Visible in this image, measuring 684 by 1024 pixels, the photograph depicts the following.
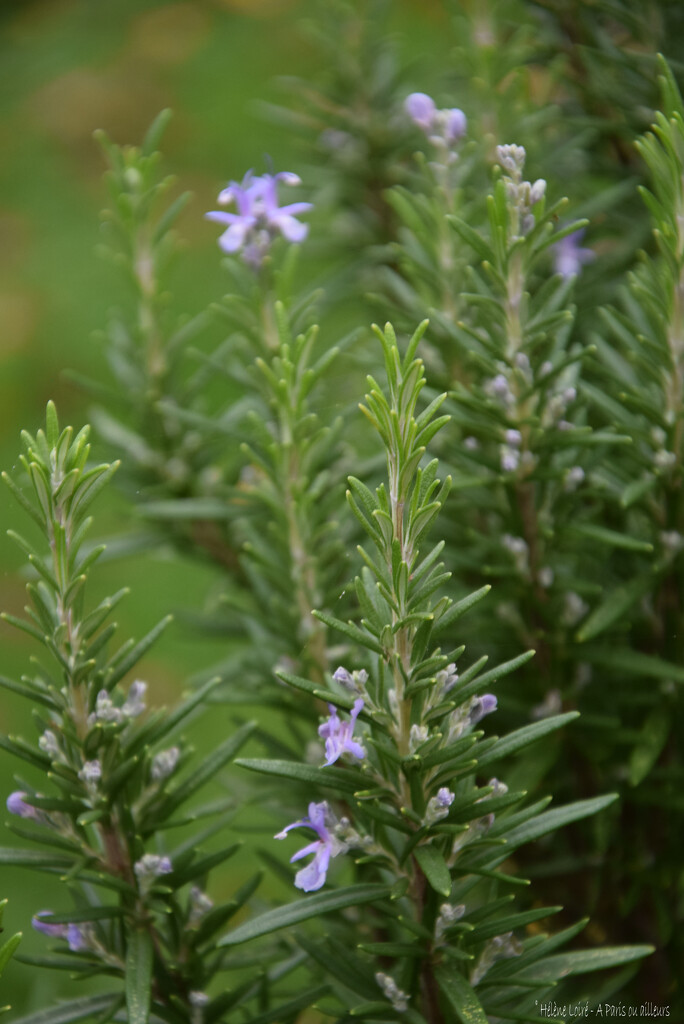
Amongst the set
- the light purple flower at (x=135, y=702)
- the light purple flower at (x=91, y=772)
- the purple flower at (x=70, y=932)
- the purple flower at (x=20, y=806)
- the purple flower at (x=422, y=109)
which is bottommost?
the purple flower at (x=70, y=932)

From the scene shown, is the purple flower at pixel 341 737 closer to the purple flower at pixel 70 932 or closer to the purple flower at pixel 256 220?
the purple flower at pixel 70 932

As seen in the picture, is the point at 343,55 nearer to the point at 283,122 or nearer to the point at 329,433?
the point at 283,122

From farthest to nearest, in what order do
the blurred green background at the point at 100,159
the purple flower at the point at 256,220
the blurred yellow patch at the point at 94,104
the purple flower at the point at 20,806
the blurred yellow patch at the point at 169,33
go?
1. the blurred yellow patch at the point at 169,33
2. the blurred yellow patch at the point at 94,104
3. the blurred green background at the point at 100,159
4. the purple flower at the point at 256,220
5. the purple flower at the point at 20,806

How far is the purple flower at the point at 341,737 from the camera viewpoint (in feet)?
2.28

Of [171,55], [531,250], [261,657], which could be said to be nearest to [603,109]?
[531,250]

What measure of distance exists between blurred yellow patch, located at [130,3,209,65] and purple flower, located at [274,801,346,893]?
451 cm

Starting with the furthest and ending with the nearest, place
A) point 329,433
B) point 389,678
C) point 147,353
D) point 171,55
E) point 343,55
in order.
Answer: point 171,55 < point 343,55 < point 147,353 < point 329,433 < point 389,678

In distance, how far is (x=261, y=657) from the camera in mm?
1033

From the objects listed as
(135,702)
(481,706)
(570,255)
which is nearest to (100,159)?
(570,255)

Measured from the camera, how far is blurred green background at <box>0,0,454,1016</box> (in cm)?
265

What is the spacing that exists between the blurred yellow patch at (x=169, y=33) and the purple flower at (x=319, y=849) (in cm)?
451

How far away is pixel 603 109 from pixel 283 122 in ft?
1.67

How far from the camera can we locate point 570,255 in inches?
47.9

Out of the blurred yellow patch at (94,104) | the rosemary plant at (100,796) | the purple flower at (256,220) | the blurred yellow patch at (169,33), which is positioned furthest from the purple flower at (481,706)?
the blurred yellow patch at (169,33)
